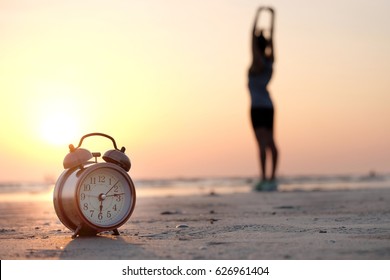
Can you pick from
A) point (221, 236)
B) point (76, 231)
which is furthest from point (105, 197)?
point (221, 236)

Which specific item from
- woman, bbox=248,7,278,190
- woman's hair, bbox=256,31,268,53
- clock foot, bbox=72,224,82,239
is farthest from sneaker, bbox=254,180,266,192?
clock foot, bbox=72,224,82,239

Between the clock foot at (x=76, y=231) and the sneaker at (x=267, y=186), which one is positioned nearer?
the clock foot at (x=76, y=231)

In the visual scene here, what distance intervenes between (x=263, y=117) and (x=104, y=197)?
28.1ft

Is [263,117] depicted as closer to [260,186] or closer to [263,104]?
[263,104]

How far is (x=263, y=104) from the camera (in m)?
14.0

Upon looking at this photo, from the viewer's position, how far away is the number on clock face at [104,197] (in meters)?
5.68

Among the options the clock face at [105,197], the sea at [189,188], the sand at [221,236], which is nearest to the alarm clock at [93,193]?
the clock face at [105,197]

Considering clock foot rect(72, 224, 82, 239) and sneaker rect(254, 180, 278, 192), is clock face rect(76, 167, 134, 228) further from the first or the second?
sneaker rect(254, 180, 278, 192)

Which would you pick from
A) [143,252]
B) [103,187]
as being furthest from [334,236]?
[103,187]

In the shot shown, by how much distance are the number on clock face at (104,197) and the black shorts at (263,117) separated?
8295 mm

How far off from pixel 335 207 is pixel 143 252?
483 centimetres

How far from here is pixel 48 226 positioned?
6941mm

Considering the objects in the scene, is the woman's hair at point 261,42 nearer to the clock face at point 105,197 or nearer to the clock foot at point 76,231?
the clock face at point 105,197
